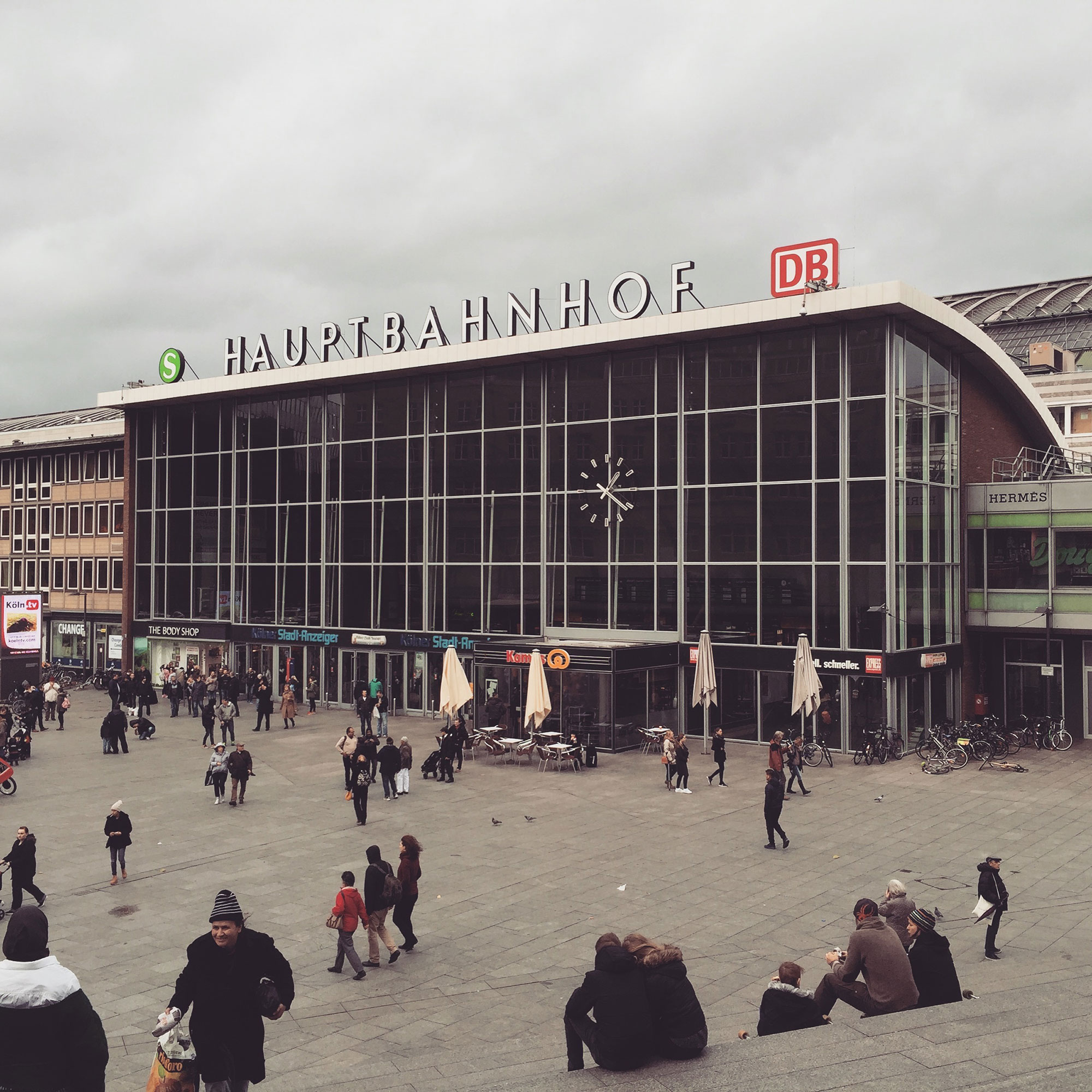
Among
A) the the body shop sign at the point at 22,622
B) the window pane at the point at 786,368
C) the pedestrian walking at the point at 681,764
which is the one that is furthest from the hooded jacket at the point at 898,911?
A: the the body shop sign at the point at 22,622

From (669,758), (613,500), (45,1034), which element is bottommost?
(669,758)

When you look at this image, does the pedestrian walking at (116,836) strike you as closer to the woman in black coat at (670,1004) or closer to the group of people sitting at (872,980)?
the group of people sitting at (872,980)

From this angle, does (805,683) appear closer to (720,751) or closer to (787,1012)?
(720,751)

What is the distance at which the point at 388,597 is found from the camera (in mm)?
44625

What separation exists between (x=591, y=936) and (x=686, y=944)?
4.63 feet

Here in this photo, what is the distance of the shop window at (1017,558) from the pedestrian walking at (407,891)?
91.1 feet

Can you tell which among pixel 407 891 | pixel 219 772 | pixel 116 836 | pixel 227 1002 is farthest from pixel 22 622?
pixel 227 1002

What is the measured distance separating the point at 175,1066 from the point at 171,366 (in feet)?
161

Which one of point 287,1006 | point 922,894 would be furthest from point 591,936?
point 287,1006

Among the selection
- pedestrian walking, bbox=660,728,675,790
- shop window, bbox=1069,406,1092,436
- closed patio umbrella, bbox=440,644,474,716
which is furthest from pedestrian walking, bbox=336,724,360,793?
shop window, bbox=1069,406,1092,436

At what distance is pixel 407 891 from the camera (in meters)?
15.1

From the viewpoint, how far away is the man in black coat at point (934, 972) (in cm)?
1014

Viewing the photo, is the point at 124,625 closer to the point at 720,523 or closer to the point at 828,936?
the point at 720,523

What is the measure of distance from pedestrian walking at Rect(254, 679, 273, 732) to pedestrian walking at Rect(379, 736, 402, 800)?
13.1 m
